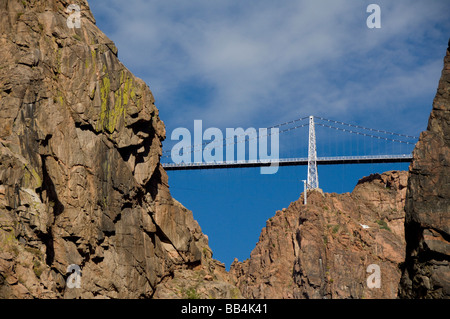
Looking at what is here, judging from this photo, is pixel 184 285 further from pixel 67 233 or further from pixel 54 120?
pixel 54 120

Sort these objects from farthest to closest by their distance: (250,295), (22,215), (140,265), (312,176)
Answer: (312,176)
(250,295)
(140,265)
(22,215)

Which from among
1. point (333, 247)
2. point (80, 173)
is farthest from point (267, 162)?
point (80, 173)

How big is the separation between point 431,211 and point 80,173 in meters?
32.0

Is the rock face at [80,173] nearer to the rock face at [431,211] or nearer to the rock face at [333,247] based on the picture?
the rock face at [431,211]

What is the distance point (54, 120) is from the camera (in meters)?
87.1

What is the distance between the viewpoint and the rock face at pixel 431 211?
83.2 metres

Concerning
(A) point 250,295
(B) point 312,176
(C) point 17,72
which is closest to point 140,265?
(C) point 17,72

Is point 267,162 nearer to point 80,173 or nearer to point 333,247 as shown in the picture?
point 333,247

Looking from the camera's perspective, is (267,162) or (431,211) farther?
(267,162)

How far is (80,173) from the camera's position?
8831cm

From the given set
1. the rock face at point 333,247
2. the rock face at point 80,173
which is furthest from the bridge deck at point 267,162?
the rock face at point 80,173

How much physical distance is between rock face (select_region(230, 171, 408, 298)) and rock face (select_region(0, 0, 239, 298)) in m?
69.1

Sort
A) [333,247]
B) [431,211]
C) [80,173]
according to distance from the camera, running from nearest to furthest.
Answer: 1. [431,211]
2. [80,173]
3. [333,247]
